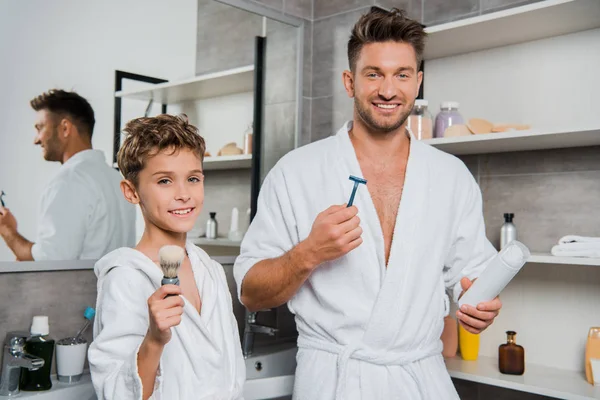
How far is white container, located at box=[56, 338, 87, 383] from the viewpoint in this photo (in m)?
1.92

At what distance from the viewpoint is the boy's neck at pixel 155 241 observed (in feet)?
4.57

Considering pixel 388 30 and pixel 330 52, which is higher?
pixel 330 52

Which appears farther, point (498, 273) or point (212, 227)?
point (212, 227)

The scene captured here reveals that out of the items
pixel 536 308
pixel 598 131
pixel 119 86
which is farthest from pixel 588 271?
pixel 119 86

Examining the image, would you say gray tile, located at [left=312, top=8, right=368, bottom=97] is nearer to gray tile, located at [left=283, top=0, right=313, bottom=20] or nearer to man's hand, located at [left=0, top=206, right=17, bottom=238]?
gray tile, located at [left=283, top=0, right=313, bottom=20]

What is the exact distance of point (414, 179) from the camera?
1806mm

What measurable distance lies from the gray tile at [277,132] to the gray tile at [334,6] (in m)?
0.45

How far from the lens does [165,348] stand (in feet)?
4.30

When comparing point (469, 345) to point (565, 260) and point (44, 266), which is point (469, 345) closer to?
point (565, 260)

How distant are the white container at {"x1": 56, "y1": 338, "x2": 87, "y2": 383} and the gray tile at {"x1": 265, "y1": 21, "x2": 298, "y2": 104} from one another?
130 centimetres

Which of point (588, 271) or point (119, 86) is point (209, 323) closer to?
point (119, 86)

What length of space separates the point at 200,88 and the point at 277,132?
49 cm

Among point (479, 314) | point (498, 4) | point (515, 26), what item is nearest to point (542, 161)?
point (515, 26)

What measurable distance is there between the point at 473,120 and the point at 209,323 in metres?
1.26
